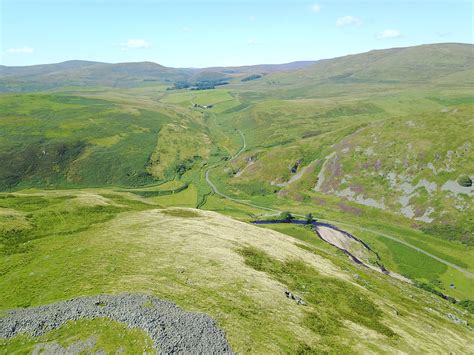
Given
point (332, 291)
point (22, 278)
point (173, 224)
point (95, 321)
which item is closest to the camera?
point (95, 321)

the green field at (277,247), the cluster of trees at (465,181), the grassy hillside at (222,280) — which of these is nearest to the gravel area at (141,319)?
the green field at (277,247)

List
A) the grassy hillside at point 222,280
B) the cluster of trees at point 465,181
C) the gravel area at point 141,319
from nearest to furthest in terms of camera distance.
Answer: the gravel area at point 141,319 < the grassy hillside at point 222,280 < the cluster of trees at point 465,181

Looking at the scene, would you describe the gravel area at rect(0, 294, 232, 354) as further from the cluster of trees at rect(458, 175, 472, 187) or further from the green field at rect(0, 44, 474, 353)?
the cluster of trees at rect(458, 175, 472, 187)

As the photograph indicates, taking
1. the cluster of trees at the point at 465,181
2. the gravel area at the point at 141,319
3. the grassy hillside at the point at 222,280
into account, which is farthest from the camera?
the cluster of trees at the point at 465,181

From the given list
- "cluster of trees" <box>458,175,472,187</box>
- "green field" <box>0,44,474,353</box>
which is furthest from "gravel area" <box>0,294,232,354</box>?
"cluster of trees" <box>458,175,472,187</box>

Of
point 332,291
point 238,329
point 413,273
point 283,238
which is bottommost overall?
point 413,273

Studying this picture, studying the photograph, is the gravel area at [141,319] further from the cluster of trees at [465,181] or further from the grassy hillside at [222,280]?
the cluster of trees at [465,181]

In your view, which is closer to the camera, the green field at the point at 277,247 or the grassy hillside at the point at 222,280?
the grassy hillside at the point at 222,280

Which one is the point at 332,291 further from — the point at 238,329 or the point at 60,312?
the point at 60,312

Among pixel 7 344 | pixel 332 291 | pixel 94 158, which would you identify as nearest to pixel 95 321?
pixel 7 344
